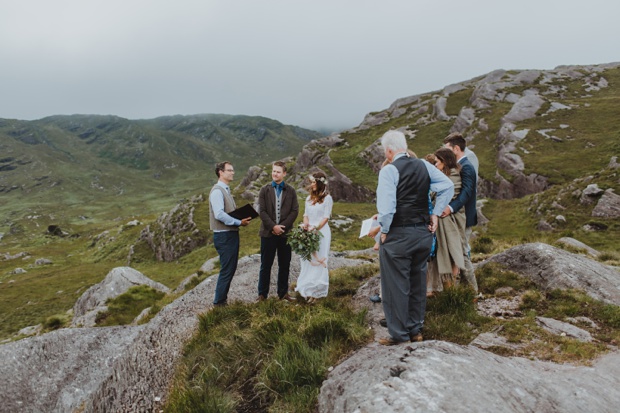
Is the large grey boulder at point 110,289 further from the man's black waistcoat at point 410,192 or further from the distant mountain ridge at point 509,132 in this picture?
the distant mountain ridge at point 509,132

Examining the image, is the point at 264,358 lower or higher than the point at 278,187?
lower

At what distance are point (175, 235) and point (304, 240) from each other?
39185 mm

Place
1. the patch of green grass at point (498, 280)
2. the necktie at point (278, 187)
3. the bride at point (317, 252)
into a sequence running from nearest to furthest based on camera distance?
the patch of green grass at point (498, 280) < the bride at point (317, 252) < the necktie at point (278, 187)

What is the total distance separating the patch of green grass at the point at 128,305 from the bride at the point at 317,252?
40.8ft

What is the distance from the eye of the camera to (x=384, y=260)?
269 inches

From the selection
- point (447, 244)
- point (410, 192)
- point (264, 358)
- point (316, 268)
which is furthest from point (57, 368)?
point (447, 244)

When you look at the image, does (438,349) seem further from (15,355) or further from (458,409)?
(15,355)

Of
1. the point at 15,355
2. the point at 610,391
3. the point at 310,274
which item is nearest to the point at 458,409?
the point at 610,391

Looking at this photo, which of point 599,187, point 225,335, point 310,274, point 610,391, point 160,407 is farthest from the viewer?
point 599,187

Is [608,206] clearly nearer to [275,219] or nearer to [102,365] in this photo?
[275,219]

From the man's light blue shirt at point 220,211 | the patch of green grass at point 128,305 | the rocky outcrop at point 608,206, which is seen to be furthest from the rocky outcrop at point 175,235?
the rocky outcrop at point 608,206

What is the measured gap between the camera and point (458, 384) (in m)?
4.33

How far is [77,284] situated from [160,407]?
47208 millimetres

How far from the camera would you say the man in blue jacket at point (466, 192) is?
890 centimetres
